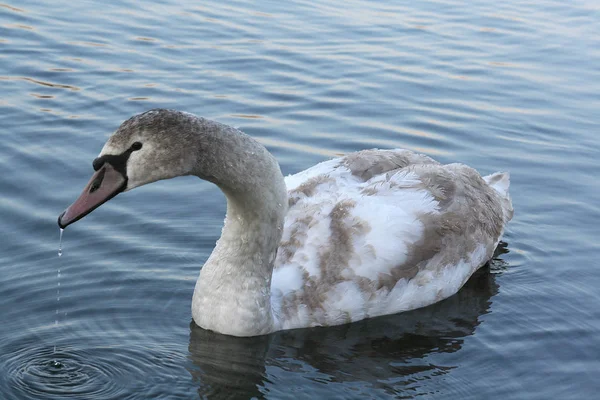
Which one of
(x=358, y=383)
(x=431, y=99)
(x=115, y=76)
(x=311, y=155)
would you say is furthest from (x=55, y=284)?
(x=431, y=99)

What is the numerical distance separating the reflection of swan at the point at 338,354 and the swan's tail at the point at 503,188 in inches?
60.8

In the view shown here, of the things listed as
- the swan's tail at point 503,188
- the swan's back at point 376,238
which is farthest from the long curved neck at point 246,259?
the swan's tail at point 503,188

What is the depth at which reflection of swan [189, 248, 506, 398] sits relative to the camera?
741 centimetres

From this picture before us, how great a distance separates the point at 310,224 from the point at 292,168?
298cm

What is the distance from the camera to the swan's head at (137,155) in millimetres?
6750

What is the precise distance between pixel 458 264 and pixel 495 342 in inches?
38.6

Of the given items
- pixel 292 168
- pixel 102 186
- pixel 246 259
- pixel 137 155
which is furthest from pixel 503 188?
pixel 102 186

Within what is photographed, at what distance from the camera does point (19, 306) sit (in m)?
8.14

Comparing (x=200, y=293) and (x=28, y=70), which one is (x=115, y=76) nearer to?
(x=28, y=70)

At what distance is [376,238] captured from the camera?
8.35m

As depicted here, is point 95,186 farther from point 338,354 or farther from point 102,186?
point 338,354

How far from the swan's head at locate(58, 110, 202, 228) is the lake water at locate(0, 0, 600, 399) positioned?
125cm

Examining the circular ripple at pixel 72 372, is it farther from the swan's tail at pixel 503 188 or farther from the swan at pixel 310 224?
the swan's tail at pixel 503 188

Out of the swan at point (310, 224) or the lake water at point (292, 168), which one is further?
the lake water at point (292, 168)
